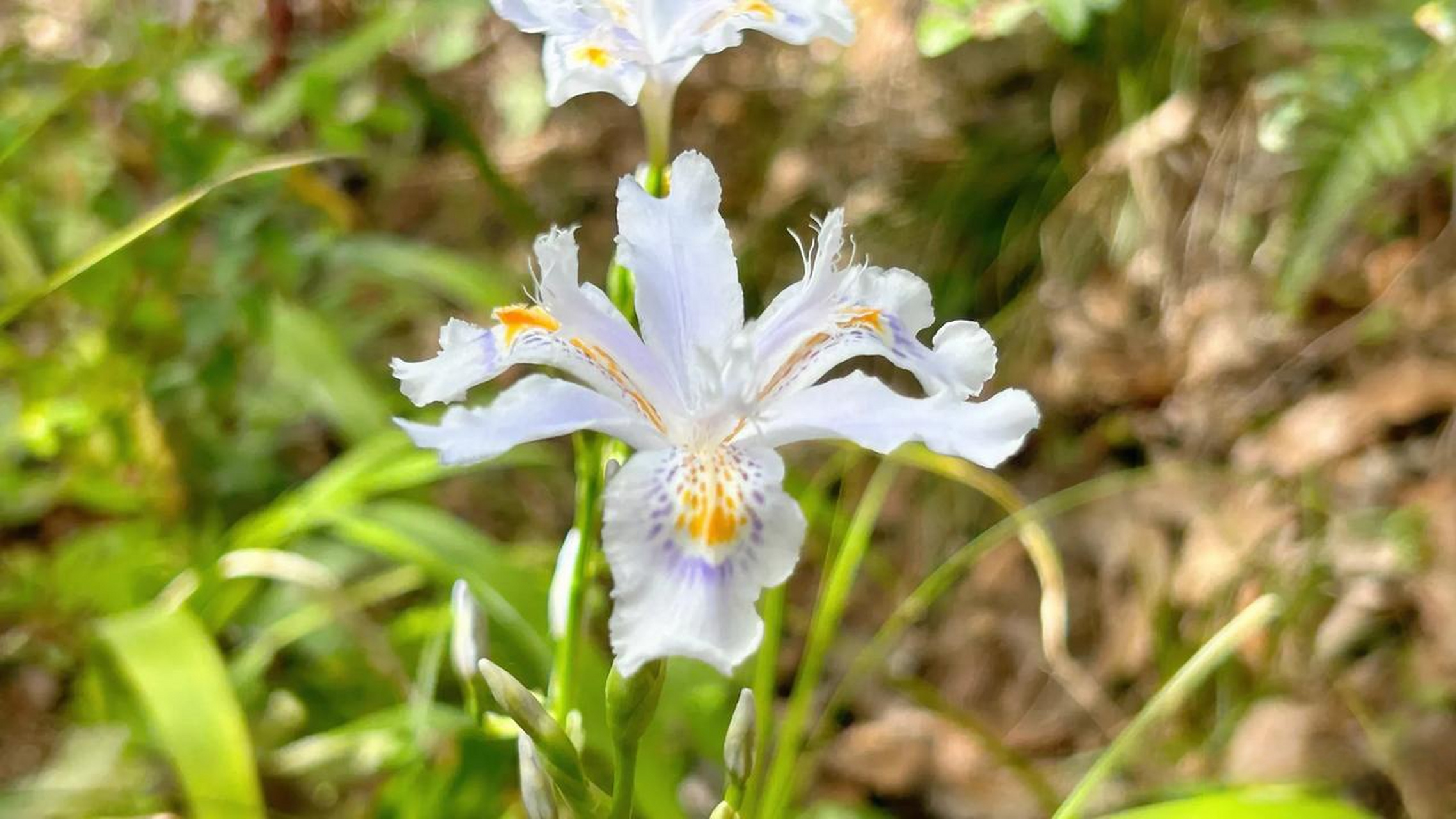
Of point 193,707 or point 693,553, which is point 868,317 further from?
point 193,707

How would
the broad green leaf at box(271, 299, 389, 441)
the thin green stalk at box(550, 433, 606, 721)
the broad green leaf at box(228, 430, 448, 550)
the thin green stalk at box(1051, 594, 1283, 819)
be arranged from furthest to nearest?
1. the broad green leaf at box(271, 299, 389, 441)
2. the broad green leaf at box(228, 430, 448, 550)
3. the thin green stalk at box(1051, 594, 1283, 819)
4. the thin green stalk at box(550, 433, 606, 721)

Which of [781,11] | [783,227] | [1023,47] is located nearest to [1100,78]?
[1023,47]

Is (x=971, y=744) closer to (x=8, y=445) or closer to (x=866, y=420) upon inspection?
(x=866, y=420)

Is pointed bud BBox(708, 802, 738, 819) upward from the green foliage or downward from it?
downward

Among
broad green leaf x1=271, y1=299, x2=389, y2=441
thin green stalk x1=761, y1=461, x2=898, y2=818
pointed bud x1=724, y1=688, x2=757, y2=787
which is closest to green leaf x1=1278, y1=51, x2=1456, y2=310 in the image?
thin green stalk x1=761, y1=461, x2=898, y2=818

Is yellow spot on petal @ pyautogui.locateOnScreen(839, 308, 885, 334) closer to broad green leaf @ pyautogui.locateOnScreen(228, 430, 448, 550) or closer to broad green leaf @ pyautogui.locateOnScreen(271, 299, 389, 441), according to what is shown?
broad green leaf @ pyautogui.locateOnScreen(228, 430, 448, 550)

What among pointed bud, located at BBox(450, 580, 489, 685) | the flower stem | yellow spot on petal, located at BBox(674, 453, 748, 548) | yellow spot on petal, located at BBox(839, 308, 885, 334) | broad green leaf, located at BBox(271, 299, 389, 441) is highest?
the flower stem

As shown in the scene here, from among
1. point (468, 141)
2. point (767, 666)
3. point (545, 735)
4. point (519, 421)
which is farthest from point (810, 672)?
point (468, 141)
